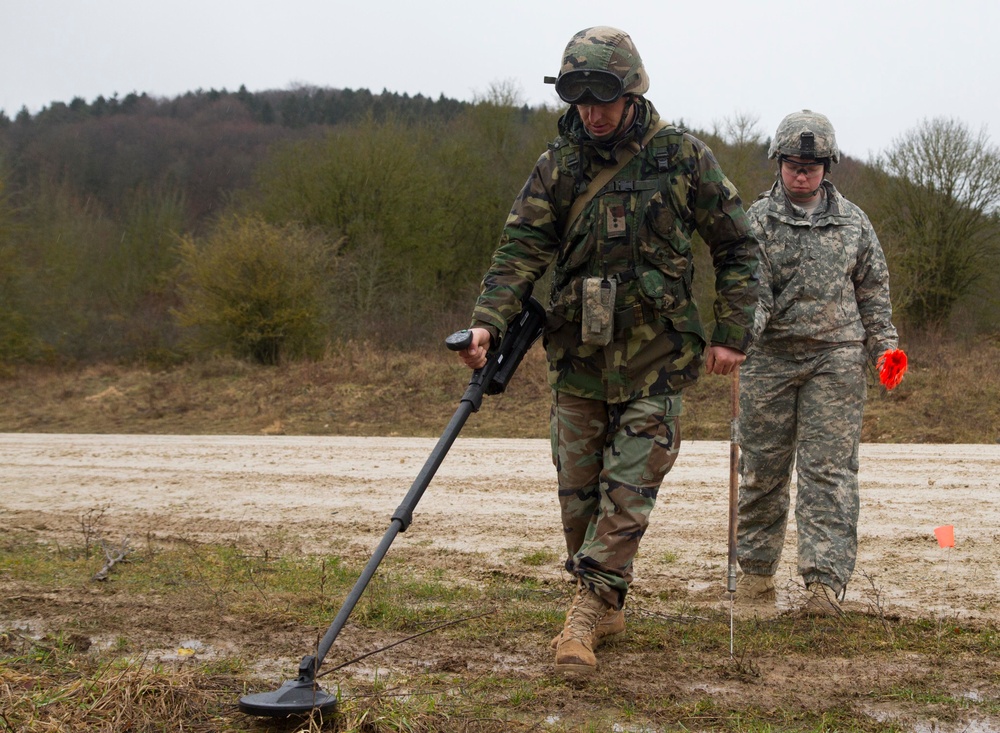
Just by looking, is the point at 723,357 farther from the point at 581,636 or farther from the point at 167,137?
the point at 167,137

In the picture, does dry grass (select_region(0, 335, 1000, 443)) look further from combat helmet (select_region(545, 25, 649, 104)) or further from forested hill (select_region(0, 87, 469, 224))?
forested hill (select_region(0, 87, 469, 224))

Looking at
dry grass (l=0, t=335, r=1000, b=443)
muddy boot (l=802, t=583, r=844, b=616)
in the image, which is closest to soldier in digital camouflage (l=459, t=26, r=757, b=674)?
muddy boot (l=802, t=583, r=844, b=616)

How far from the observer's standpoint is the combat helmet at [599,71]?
4.20 metres

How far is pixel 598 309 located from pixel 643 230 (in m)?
0.39

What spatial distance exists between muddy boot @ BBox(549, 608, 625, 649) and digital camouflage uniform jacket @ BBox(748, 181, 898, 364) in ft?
5.35

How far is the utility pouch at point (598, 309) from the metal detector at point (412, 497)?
1.12ft

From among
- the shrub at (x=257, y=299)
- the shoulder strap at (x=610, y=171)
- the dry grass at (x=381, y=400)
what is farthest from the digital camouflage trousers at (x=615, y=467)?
the shrub at (x=257, y=299)

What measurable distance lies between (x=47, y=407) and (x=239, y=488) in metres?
11.3

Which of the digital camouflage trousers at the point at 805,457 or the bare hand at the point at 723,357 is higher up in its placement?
the bare hand at the point at 723,357

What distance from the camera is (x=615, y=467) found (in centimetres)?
435

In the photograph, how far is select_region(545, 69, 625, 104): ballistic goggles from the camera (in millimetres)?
4195

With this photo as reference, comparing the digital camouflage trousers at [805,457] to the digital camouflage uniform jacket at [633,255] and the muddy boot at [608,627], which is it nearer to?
the digital camouflage uniform jacket at [633,255]

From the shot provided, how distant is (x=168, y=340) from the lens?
30.7 meters

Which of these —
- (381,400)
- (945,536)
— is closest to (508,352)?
(945,536)
